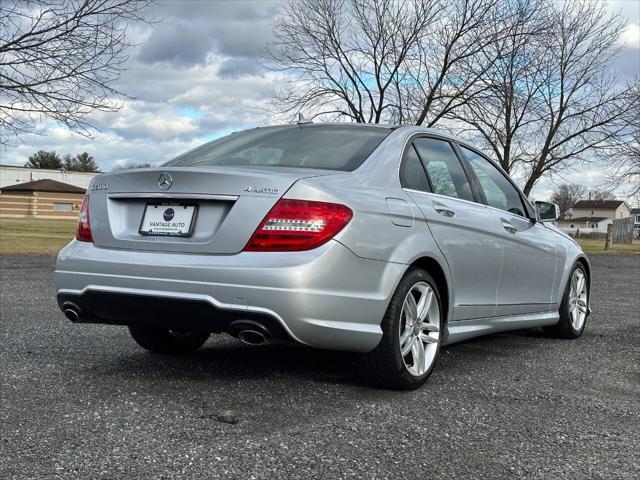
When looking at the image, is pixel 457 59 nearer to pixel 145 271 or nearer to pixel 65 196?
pixel 145 271

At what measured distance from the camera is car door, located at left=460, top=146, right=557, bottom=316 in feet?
16.6

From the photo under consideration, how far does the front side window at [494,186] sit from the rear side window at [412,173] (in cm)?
79

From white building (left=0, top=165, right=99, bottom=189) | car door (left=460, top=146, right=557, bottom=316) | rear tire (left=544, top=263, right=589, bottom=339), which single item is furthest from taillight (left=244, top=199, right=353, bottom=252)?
white building (left=0, top=165, right=99, bottom=189)

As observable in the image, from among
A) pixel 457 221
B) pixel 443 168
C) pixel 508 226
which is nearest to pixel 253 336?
pixel 457 221

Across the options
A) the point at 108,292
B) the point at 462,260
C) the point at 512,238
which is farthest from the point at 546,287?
the point at 108,292

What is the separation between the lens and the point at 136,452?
9.29 ft

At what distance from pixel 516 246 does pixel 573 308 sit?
1.42m

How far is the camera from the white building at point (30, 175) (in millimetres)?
93062

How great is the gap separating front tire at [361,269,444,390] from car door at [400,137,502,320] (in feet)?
0.91

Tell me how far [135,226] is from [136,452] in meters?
1.35

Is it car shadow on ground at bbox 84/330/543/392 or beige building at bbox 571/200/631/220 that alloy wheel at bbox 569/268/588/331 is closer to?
car shadow on ground at bbox 84/330/543/392

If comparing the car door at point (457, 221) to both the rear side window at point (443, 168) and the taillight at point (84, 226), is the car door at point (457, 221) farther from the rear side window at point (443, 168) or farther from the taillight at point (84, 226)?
the taillight at point (84, 226)

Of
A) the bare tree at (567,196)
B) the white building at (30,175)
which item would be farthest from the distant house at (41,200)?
the bare tree at (567,196)

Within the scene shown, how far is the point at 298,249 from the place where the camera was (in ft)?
11.2
